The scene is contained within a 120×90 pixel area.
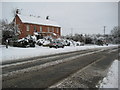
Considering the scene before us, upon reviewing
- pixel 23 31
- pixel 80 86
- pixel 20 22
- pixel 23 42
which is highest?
pixel 20 22

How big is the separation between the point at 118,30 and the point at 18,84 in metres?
92.3

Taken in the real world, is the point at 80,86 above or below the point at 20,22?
below

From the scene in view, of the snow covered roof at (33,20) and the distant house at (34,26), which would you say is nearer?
the distant house at (34,26)

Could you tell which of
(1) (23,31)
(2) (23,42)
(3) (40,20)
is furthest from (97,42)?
(2) (23,42)

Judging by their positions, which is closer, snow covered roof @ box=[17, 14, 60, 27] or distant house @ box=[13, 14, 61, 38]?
distant house @ box=[13, 14, 61, 38]

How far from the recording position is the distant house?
46.8m

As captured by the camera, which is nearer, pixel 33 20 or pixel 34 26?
pixel 34 26

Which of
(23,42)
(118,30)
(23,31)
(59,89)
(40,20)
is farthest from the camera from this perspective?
(118,30)

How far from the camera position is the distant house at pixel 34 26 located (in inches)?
1842

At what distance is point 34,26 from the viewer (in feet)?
164

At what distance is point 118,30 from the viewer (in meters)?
89.5

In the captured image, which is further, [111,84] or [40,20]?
[40,20]

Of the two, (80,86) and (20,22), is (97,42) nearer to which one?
(20,22)

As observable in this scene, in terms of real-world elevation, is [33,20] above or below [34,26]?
above
